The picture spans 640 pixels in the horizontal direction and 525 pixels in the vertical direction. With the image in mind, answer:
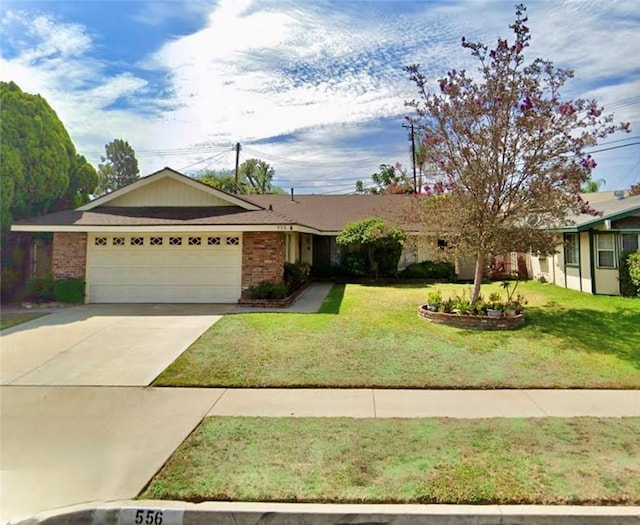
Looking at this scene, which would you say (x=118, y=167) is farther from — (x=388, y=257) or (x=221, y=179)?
(x=388, y=257)

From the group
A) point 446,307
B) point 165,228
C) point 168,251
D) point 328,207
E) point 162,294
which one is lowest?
point 446,307

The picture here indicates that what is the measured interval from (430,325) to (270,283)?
16.5 feet

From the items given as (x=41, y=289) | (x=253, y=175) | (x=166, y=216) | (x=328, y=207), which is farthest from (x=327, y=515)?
(x=253, y=175)

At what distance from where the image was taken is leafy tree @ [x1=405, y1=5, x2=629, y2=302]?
911 centimetres

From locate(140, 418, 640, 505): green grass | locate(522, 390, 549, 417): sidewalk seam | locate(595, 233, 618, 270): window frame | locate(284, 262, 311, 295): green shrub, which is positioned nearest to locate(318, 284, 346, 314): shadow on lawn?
locate(284, 262, 311, 295): green shrub

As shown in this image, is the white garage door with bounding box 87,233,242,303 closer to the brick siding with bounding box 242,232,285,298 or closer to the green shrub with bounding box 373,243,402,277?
the brick siding with bounding box 242,232,285,298

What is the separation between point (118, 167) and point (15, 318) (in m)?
44.4

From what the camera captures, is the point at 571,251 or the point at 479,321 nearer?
the point at 479,321

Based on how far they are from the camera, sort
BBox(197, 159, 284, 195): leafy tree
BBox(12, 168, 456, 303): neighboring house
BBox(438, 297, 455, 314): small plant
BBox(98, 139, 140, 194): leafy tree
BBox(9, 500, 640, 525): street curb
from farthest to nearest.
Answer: BBox(98, 139, 140, 194): leafy tree
BBox(197, 159, 284, 195): leafy tree
BBox(12, 168, 456, 303): neighboring house
BBox(438, 297, 455, 314): small plant
BBox(9, 500, 640, 525): street curb

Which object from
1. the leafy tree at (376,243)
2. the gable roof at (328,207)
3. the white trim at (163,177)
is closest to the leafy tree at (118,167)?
the gable roof at (328,207)

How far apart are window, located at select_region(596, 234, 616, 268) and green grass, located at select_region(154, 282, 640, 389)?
288 centimetres

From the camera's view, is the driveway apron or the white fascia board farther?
the white fascia board

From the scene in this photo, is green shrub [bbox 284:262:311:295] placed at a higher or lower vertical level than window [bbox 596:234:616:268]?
lower

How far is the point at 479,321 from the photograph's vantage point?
9.02 m
